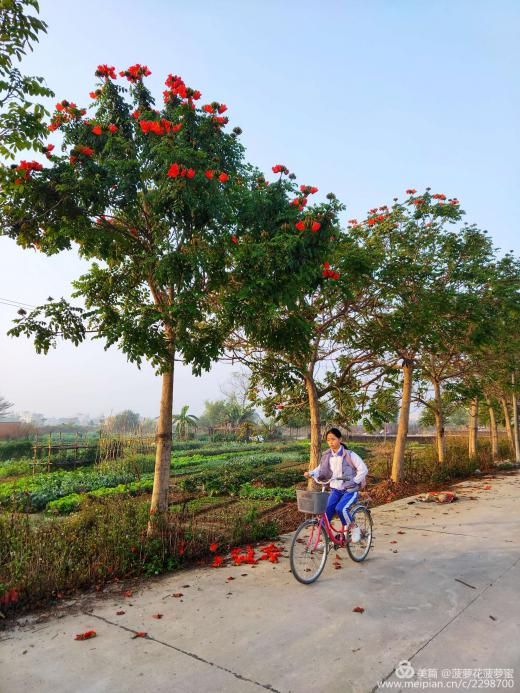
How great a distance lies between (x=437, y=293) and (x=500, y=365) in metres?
6.93

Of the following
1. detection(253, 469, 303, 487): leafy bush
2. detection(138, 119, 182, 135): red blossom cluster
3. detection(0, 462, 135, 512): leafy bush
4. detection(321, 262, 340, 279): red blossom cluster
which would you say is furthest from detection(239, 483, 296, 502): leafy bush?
detection(138, 119, 182, 135): red blossom cluster

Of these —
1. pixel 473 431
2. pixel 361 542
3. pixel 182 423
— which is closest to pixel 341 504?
pixel 361 542

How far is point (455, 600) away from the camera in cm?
480

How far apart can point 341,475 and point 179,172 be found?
4.12 meters

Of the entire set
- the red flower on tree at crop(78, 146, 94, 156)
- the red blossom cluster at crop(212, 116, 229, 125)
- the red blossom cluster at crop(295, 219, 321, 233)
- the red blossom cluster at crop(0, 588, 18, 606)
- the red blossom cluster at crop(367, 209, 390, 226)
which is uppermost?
the red blossom cluster at crop(367, 209, 390, 226)

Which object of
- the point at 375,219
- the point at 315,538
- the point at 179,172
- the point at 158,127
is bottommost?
the point at 315,538

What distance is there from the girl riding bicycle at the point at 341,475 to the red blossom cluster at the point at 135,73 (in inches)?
212

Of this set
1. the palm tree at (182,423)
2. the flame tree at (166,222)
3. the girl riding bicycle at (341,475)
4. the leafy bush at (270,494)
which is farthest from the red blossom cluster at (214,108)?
the palm tree at (182,423)

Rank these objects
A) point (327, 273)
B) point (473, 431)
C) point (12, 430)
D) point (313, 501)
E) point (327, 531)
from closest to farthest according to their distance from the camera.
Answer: point (313, 501) → point (327, 531) → point (327, 273) → point (473, 431) → point (12, 430)

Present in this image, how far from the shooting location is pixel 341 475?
6.00 metres

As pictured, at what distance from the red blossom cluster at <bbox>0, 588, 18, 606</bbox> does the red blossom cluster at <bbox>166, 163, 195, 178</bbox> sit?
14.5ft

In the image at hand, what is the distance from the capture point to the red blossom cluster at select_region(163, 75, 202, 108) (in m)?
5.87

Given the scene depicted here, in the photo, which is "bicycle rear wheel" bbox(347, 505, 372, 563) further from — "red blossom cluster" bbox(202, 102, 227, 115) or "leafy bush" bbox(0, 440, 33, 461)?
"leafy bush" bbox(0, 440, 33, 461)

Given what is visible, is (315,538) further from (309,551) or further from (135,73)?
(135,73)
